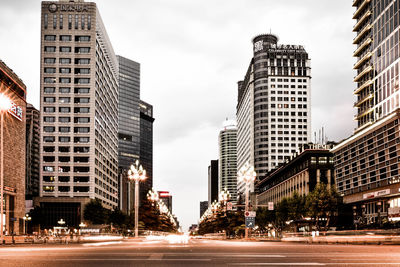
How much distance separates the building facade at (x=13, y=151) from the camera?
326 feet

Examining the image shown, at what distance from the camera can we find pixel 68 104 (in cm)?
13312

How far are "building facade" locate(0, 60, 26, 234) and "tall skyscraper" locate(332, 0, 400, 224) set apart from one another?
2562 inches

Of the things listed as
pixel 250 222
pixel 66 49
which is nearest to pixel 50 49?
pixel 66 49

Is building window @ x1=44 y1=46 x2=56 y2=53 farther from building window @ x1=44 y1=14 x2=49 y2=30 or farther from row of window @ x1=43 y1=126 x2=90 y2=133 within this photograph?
row of window @ x1=43 y1=126 x2=90 y2=133

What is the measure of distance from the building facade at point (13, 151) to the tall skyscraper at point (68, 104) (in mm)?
18591

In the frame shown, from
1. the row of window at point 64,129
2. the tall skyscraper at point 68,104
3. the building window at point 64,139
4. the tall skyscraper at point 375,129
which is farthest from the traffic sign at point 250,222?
the building window at point 64,139

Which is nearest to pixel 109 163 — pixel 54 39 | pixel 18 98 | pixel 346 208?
pixel 54 39

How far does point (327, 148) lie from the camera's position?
127875mm

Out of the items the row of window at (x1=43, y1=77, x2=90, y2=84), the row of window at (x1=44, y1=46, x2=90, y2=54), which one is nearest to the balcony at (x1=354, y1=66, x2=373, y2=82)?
the row of window at (x1=43, y1=77, x2=90, y2=84)

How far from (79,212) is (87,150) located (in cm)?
1702

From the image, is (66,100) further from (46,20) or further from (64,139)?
(46,20)

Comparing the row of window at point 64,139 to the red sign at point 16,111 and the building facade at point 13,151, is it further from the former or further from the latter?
the red sign at point 16,111

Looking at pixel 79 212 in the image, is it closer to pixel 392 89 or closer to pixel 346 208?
pixel 346 208

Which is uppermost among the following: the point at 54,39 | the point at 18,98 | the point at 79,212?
the point at 54,39
